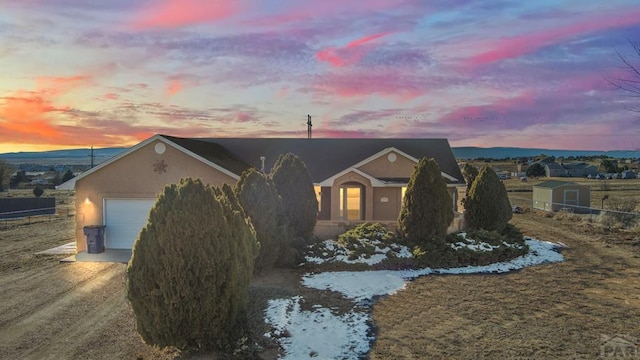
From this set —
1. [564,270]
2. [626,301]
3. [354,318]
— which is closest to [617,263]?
[564,270]

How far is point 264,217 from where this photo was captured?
12875 mm

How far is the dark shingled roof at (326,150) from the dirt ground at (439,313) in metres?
9.93

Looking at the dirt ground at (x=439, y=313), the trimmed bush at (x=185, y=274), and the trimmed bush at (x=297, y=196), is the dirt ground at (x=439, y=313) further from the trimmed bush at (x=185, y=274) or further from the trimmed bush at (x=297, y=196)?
the trimmed bush at (x=297, y=196)

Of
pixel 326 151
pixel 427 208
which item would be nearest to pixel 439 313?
pixel 427 208

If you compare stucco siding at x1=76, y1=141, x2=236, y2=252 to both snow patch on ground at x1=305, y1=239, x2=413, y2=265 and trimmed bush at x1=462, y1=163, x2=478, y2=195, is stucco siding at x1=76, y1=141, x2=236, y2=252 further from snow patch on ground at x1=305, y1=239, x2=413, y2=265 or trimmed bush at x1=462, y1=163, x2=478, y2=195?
trimmed bush at x1=462, y1=163, x2=478, y2=195

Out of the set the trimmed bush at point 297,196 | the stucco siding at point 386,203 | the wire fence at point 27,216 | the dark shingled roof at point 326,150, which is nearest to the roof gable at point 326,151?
the dark shingled roof at point 326,150

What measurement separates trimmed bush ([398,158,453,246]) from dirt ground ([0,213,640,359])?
2657 mm

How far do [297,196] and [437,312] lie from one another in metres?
7.55

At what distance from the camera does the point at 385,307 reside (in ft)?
31.5

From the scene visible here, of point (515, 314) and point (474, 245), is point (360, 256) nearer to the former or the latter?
point (474, 245)

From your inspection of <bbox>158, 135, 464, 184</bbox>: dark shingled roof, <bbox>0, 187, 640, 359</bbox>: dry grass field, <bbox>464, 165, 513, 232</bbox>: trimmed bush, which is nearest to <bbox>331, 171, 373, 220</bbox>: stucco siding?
<bbox>158, 135, 464, 184</bbox>: dark shingled roof

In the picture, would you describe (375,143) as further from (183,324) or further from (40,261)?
(183,324)

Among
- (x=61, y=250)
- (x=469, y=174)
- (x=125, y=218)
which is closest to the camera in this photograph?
(x=125, y=218)

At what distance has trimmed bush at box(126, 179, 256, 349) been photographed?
6973 millimetres
